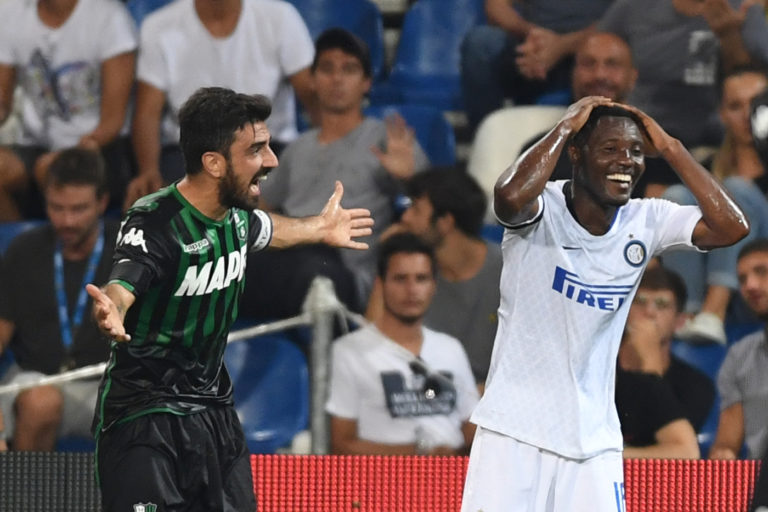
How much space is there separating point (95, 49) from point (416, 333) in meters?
2.55

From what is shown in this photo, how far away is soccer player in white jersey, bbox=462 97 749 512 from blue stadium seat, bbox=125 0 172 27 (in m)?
4.35

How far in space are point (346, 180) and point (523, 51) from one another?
1.34 metres

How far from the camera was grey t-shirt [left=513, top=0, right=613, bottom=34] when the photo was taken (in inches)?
292

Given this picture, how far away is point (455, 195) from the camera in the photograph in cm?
651

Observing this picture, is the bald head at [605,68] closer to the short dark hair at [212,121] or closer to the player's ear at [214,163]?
the short dark hair at [212,121]

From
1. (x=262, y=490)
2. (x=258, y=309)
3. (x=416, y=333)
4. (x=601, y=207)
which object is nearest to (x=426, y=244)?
(x=416, y=333)

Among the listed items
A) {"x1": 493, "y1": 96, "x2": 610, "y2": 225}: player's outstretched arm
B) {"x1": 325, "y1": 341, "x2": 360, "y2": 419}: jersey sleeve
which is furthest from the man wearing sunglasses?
{"x1": 493, "y1": 96, "x2": 610, "y2": 225}: player's outstretched arm

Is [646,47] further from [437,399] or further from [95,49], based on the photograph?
[95,49]

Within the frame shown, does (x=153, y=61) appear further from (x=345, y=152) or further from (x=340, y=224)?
(x=340, y=224)

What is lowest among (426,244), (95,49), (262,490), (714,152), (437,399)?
(262,490)

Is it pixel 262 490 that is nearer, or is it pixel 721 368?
pixel 262 490

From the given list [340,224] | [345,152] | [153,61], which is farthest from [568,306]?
[153,61]

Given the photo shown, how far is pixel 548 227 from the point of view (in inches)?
163

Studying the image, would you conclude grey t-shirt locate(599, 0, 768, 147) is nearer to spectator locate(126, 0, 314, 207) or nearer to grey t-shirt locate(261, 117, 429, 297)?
grey t-shirt locate(261, 117, 429, 297)
